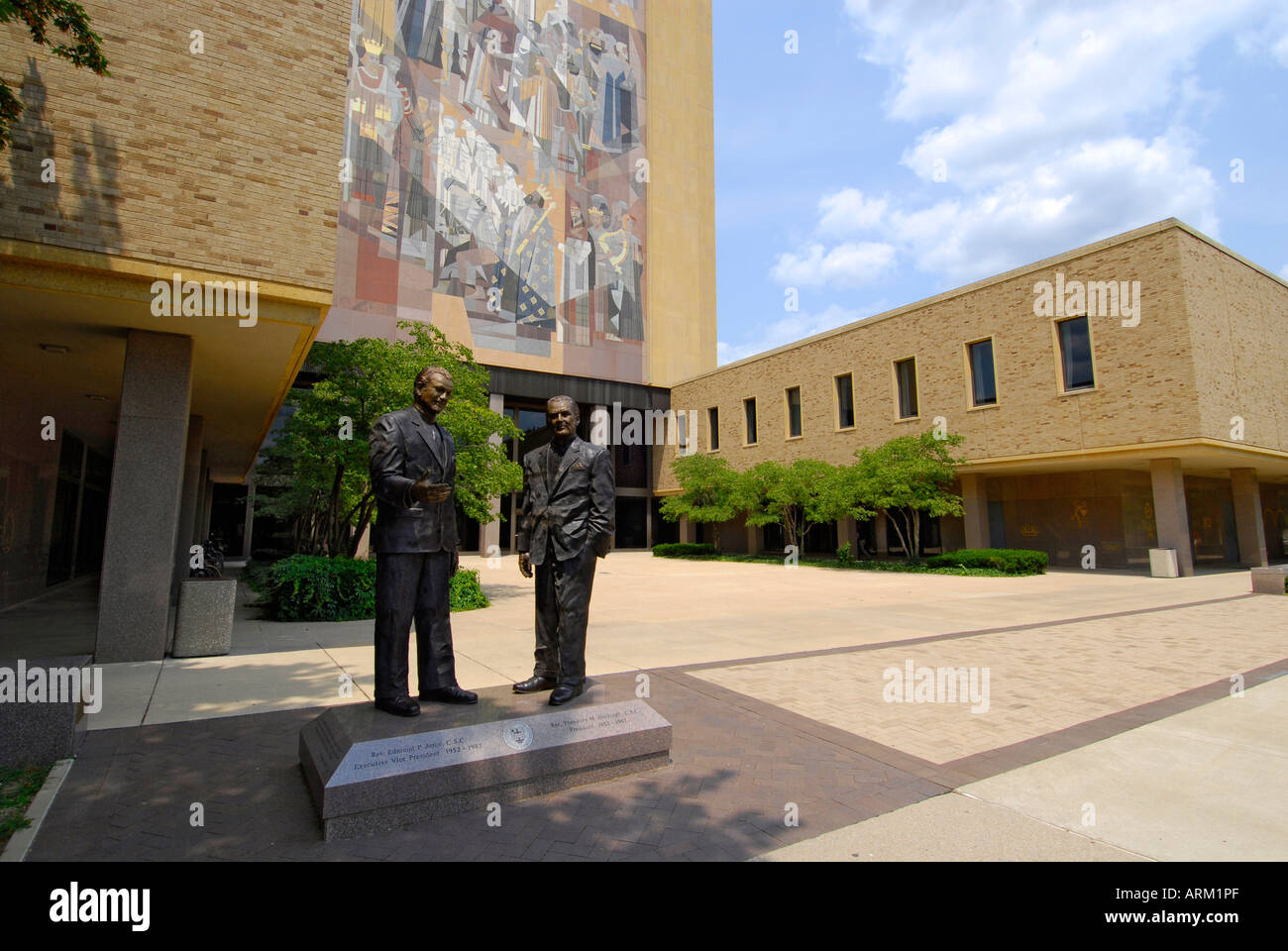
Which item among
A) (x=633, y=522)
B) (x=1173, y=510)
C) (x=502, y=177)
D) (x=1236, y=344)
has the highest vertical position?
(x=502, y=177)

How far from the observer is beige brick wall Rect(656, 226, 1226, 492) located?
1964 centimetres

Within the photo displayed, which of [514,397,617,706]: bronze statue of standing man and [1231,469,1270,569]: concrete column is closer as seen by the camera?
[514,397,617,706]: bronze statue of standing man

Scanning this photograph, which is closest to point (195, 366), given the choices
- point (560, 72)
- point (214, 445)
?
point (214, 445)

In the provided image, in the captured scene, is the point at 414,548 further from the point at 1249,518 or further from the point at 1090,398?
the point at 1249,518

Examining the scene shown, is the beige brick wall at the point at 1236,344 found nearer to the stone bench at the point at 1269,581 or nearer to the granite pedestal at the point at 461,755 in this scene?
the stone bench at the point at 1269,581

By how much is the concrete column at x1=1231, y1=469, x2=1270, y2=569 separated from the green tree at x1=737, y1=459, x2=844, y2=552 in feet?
45.9

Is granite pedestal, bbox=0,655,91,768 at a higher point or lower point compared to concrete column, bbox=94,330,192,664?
lower

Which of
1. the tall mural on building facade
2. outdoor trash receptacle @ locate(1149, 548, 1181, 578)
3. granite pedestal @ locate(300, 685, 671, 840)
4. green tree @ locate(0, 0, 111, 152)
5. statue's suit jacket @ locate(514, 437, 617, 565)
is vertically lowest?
granite pedestal @ locate(300, 685, 671, 840)

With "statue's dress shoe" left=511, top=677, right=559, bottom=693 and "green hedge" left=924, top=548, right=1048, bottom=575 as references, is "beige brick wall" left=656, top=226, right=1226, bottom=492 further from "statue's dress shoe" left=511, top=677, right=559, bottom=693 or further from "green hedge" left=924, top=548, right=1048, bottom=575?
"statue's dress shoe" left=511, top=677, right=559, bottom=693

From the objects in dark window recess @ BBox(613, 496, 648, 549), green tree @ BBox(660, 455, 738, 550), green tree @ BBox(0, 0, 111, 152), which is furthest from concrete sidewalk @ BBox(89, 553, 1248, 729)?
dark window recess @ BBox(613, 496, 648, 549)

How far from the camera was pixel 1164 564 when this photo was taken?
67.1 ft

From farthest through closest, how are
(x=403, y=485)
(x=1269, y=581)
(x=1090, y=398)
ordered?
(x=1090, y=398), (x=1269, y=581), (x=403, y=485)

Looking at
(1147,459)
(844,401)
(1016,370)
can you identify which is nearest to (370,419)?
(1016,370)

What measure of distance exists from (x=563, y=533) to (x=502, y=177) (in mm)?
34319
